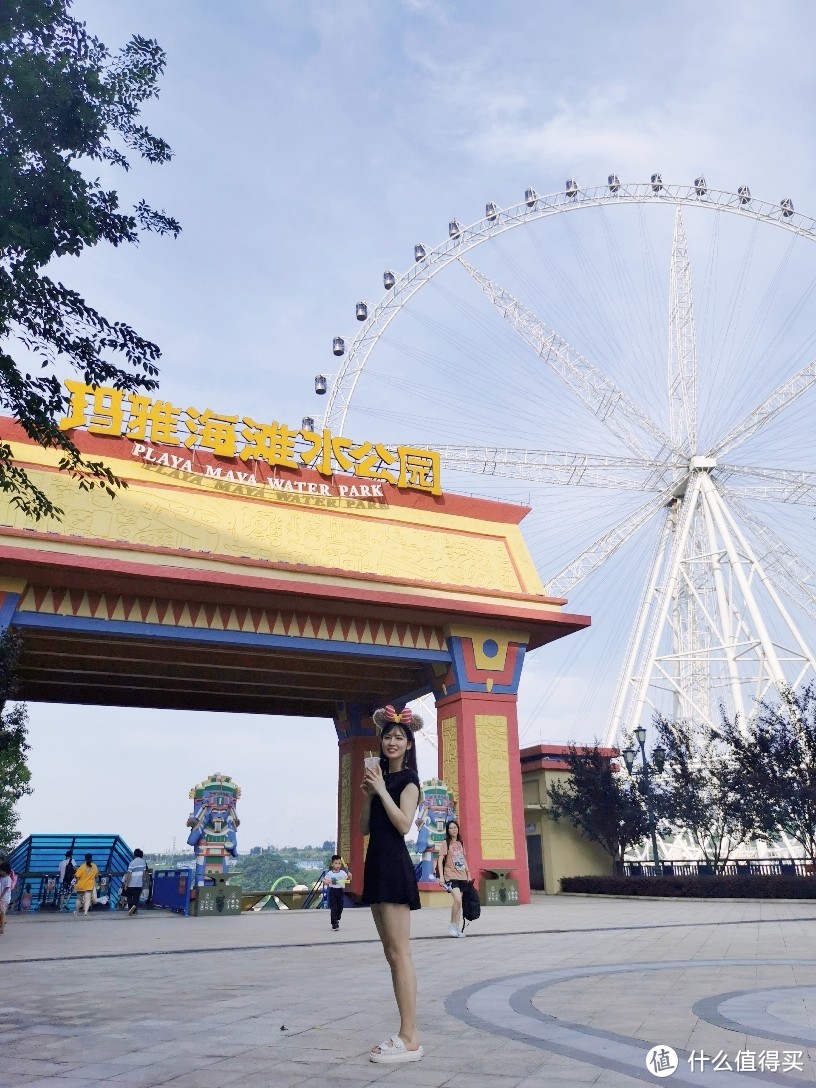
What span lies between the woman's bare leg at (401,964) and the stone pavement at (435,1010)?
211 millimetres

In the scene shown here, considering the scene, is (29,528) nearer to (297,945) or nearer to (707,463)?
(297,945)

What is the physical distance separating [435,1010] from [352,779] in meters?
23.3

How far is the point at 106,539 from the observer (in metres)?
20.3

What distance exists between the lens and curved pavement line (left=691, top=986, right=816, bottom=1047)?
208 inches

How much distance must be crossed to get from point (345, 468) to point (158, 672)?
8121 millimetres

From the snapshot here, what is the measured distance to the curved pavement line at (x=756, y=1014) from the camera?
17.3ft

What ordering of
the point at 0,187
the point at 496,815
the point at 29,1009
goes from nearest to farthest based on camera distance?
the point at 29,1009
the point at 0,187
the point at 496,815

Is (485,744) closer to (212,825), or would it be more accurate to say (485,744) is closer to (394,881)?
(212,825)

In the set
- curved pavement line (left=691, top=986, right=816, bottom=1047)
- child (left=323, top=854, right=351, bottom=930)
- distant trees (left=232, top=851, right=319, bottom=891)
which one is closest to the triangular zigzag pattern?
child (left=323, top=854, right=351, bottom=930)

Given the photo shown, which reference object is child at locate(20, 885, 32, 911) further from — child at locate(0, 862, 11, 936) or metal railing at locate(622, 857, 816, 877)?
metal railing at locate(622, 857, 816, 877)

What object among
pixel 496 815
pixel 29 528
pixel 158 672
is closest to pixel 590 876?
pixel 496 815

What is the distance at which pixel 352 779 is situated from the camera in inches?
1158

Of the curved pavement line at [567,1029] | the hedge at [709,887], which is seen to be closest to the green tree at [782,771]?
the hedge at [709,887]

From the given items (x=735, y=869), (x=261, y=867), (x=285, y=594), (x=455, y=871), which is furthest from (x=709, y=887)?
(x=261, y=867)
